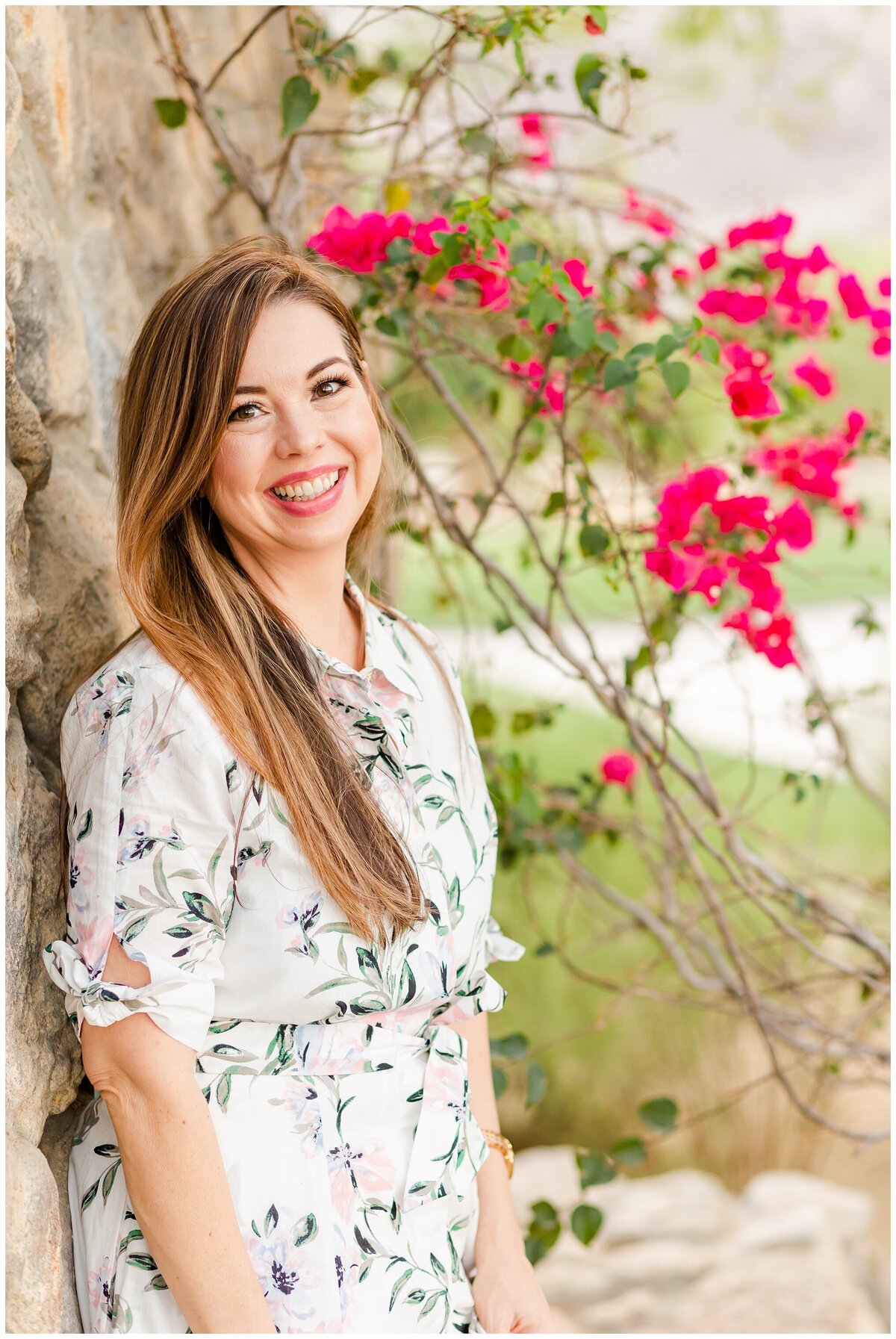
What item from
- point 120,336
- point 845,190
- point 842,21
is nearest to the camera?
point 120,336

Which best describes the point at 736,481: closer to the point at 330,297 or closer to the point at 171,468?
the point at 330,297

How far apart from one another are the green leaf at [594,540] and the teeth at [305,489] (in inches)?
21.8

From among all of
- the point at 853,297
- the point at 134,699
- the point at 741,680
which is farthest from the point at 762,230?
the point at 741,680

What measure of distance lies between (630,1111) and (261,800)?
232 centimetres

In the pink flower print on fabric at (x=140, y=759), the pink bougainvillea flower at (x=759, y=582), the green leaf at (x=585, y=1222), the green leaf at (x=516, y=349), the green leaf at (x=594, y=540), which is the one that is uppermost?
the green leaf at (x=516, y=349)

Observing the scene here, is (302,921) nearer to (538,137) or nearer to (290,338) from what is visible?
(290,338)

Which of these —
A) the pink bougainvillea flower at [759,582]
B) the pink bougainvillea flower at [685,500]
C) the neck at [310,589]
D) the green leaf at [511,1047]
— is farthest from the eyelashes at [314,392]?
the green leaf at [511,1047]

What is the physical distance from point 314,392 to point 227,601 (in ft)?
0.80

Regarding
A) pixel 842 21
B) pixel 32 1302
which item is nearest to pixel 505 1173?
pixel 32 1302

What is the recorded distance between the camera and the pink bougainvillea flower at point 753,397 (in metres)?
1.70

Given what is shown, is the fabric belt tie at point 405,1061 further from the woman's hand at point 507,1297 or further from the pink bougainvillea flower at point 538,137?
the pink bougainvillea flower at point 538,137

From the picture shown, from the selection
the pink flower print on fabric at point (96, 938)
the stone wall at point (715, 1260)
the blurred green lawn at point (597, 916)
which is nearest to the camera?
the pink flower print on fabric at point (96, 938)

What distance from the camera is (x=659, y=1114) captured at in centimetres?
184

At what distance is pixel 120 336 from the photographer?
166cm
